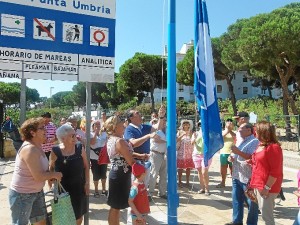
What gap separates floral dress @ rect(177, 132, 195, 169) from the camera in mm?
7574

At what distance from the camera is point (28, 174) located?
3.40 m

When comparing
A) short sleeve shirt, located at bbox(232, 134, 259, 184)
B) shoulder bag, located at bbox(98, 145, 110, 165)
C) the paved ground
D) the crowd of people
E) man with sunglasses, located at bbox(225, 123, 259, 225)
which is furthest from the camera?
shoulder bag, located at bbox(98, 145, 110, 165)

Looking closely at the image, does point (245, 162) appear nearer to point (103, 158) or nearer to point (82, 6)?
point (103, 158)

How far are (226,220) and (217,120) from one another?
1.99 meters

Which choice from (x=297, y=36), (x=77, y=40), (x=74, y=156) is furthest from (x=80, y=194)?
(x=297, y=36)

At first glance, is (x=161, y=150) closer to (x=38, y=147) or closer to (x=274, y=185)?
(x=274, y=185)

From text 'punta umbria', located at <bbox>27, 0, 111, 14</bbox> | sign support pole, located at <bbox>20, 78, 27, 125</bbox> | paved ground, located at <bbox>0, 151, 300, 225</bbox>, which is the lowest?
paved ground, located at <bbox>0, 151, 300, 225</bbox>

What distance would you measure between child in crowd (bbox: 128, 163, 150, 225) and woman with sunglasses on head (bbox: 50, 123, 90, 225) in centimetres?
55

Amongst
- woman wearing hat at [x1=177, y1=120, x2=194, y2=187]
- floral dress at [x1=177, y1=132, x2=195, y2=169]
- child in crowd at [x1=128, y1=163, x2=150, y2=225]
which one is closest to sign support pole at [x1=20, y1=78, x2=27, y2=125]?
child in crowd at [x1=128, y1=163, x2=150, y2=225]

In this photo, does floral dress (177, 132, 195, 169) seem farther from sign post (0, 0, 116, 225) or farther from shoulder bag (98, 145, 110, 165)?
sign post (0, 0, 116, 225)

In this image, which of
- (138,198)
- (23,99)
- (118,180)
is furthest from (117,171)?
(23,99)

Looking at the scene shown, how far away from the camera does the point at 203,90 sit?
4188 mm

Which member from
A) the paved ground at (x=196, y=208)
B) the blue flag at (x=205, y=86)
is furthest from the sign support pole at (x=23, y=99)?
the paved ground at (x=196, y=208)

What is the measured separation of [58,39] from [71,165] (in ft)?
4.56
